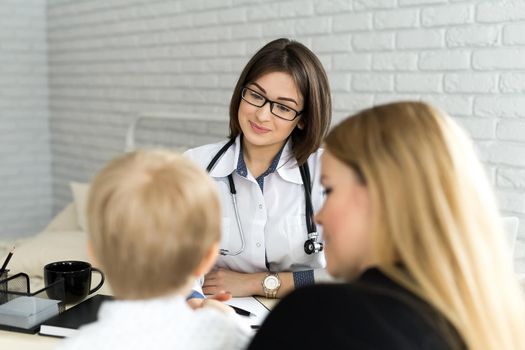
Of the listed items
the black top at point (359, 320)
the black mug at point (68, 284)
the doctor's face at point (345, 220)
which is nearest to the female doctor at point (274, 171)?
the black mug at point (68, 284)

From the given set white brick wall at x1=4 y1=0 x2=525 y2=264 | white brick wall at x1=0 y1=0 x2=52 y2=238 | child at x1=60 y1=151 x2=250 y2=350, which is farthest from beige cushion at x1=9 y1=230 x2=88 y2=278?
white brick wall at x1=0 y1=0 x2=52 y2=238

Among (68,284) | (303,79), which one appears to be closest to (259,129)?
(303,79)

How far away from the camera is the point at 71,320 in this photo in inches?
46.9

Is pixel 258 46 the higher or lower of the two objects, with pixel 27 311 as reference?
higher

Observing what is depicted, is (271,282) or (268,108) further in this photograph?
(268,108)

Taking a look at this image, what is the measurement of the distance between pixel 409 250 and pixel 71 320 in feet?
2.50

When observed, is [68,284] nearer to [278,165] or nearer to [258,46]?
[278,165]

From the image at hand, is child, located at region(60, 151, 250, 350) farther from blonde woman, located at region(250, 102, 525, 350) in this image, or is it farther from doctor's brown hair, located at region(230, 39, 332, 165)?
doctor's brown hair, located at region(230, 39, 332, 165)

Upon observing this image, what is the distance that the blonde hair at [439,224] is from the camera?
29.1 inches

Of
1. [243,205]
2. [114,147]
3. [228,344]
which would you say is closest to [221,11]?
[114,147]

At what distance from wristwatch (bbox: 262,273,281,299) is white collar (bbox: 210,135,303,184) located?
0.31 metres

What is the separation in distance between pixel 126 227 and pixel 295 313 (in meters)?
0.25

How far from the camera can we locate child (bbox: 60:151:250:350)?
78 centimetres

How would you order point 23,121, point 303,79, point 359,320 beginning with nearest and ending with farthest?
1. point 359,320
2. point 303,79
3. point 23,121
